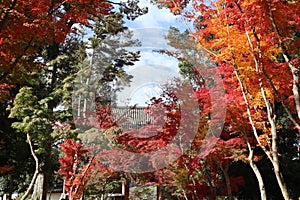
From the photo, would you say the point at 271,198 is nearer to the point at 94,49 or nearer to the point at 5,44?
the point at 94,49

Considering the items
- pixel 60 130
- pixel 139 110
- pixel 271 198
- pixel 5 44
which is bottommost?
pixel 271 198

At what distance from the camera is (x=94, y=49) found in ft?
29.6

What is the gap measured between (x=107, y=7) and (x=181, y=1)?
286cm

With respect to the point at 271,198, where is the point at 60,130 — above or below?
above

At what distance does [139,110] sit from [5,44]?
410cm

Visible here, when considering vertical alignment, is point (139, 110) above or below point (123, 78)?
below

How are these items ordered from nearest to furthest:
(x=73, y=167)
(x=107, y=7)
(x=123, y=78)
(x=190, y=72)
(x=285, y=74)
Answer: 1. (x=285, y=74)
2. (x=123, y=78)
3. (x=107, y=7)
4. (x=73, y=167)
5. (x=190, y=72)

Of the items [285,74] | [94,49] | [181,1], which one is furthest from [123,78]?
[285,74]

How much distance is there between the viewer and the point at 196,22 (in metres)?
7.60

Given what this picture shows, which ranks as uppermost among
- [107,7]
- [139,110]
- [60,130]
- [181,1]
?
[107,7]

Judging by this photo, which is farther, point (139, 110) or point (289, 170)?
point (289, 170)

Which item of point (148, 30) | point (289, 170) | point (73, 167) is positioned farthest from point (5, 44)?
point (289, 170)

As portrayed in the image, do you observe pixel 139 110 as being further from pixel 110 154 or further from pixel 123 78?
pixel 110 154

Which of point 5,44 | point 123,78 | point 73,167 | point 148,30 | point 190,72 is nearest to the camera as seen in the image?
point 5,44
